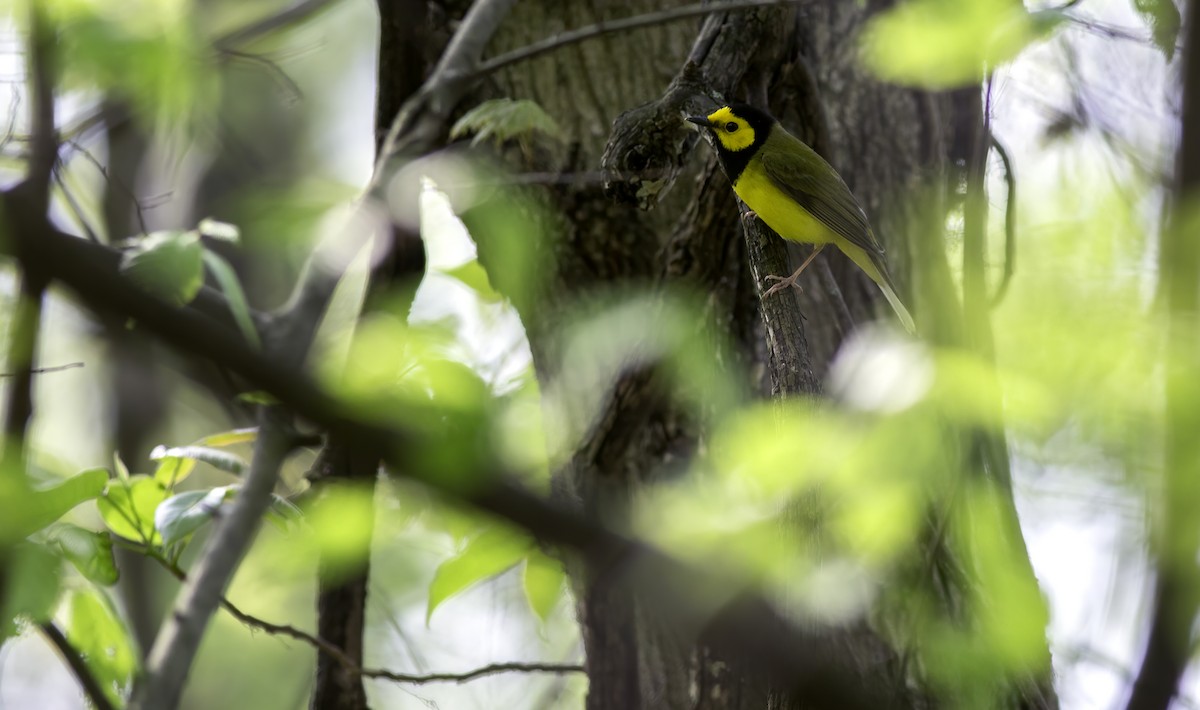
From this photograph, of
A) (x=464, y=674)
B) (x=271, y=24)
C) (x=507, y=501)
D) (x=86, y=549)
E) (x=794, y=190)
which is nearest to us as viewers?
(x=507, y=501)

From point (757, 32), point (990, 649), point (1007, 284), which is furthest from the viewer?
point (1007, 284)

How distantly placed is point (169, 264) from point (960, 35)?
2246 mm

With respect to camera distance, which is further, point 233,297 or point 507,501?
point 233,297

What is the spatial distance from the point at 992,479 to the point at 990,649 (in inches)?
19.1

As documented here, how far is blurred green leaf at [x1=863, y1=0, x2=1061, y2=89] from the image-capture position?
108 inches

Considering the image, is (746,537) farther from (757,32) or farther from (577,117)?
(577,117)

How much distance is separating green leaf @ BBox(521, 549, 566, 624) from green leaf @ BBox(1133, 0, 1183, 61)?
7.44ft

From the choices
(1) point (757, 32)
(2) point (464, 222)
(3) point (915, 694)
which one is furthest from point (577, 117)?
(3) point (915, 694)

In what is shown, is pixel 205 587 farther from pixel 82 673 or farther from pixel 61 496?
pixel 61 496

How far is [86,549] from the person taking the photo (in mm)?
2678

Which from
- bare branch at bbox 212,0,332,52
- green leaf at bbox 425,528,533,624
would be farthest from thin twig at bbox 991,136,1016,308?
bare branch at bbox 212,0,332,52

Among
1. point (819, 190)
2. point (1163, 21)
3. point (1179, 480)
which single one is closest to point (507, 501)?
point (1179, 480)

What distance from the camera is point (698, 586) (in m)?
1.24

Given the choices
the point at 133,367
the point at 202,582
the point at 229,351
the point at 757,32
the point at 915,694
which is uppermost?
the point at 229,351
